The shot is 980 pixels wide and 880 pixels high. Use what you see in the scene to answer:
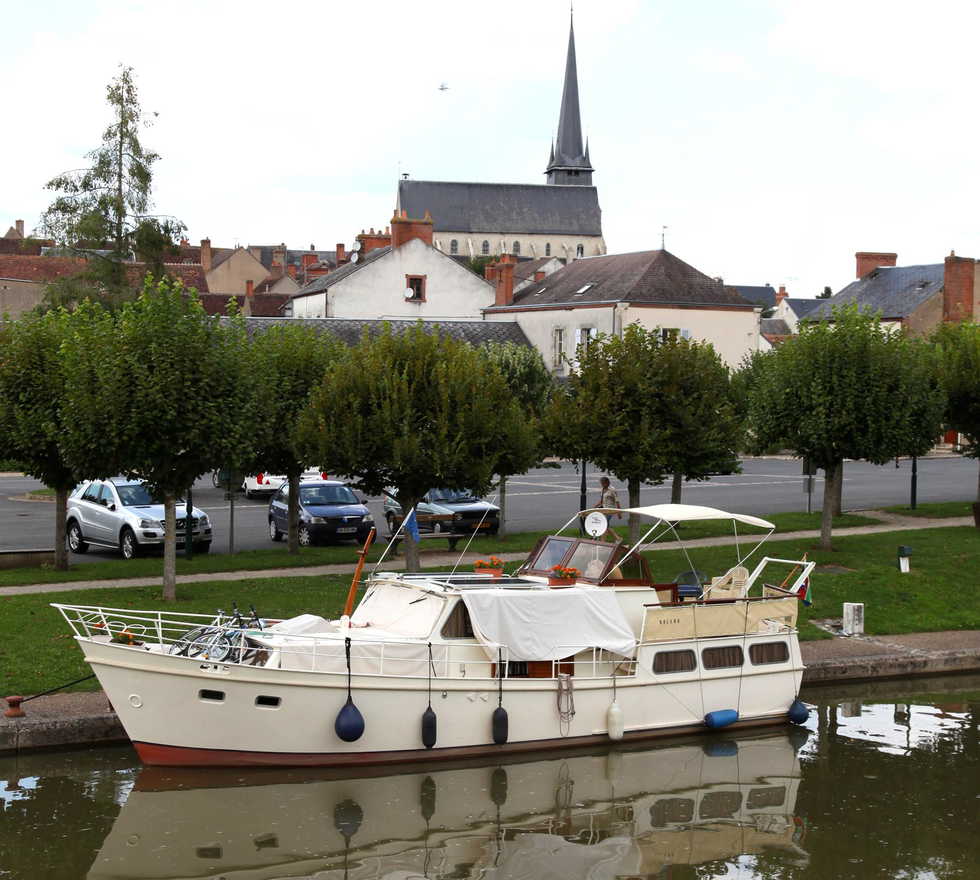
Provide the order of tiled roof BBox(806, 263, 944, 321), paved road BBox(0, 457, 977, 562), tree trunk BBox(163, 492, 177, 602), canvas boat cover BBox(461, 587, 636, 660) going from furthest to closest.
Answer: tiled roof BBox(806, 263, 944, 321), paved road BBox(0, 457, 977, 562), tree trunk BBox(163, 492, 177, 602), canvas boat cover BBox(461, 587, 636, 660)

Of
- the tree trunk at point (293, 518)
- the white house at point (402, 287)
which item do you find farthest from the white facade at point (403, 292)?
the tree trunk at point (293, 518)

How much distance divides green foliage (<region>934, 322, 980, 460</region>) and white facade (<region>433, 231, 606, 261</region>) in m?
123

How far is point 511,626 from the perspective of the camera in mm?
17047

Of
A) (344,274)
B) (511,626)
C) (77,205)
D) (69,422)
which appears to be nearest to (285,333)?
(69,422)

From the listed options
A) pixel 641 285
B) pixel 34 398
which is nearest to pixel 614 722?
pixel 34 398

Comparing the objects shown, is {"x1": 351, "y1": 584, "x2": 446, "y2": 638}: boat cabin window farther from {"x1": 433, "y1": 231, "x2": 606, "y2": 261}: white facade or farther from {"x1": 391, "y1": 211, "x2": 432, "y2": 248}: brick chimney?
{"x1": 433, "y1": 231, "x2": 606, "y2": 261}: white facade

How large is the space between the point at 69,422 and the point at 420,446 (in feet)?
20.5

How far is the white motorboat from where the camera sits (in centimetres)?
1552

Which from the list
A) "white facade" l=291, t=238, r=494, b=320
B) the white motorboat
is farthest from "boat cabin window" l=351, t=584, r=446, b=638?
"white facade" l=291, t=238, r=494, b=320

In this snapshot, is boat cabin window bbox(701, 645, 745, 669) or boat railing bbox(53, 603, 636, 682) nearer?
boat railing bbox(53, 603, 636, 682)

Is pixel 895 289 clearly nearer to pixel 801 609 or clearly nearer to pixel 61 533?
pixel 801 609

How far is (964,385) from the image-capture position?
3212 centimetres

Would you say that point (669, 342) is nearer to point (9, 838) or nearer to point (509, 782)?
point (509, 782)

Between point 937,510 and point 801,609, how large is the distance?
43.2 feet
